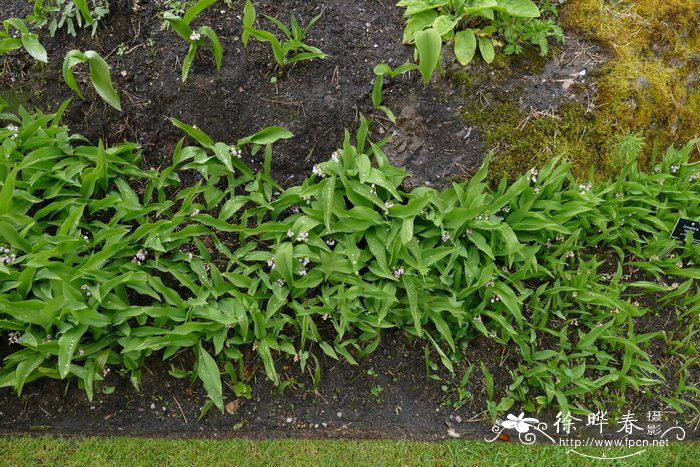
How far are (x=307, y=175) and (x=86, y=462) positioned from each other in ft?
6.43

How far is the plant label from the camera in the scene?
9.76 ft

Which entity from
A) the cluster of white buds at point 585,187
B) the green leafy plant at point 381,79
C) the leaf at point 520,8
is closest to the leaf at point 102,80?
the green leafy plant at point 381,79

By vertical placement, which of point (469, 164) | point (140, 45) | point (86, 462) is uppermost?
point (140, 45)

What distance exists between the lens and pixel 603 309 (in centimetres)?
303

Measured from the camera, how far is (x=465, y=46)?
10.5ft

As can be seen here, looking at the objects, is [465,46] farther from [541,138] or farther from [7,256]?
[7,256]

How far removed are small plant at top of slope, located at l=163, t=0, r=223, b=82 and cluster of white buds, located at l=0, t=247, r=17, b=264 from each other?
1366mm

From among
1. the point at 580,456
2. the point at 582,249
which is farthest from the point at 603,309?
the point at 580,456

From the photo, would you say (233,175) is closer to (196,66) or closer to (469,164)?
(196,66)

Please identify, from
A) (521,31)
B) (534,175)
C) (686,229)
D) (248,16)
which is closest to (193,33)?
(248,16)

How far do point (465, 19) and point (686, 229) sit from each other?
1.82 meters

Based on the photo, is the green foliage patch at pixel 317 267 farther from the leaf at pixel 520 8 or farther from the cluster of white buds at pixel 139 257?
the leaf at pixel 520 8

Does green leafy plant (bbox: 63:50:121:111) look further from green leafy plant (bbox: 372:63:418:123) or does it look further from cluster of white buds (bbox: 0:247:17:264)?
green leafy plant (bbox: 372:63:418:123)

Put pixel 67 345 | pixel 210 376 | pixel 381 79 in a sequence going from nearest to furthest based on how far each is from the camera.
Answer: pixel 67 345 < pixel 210 376 < pixel 381 79
